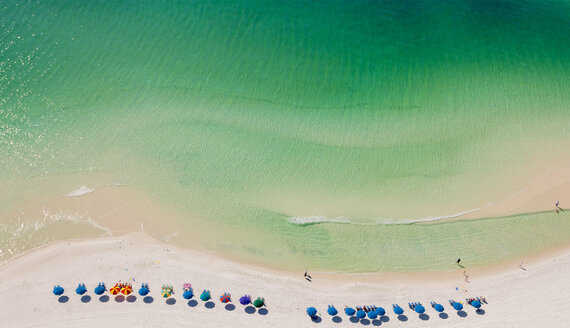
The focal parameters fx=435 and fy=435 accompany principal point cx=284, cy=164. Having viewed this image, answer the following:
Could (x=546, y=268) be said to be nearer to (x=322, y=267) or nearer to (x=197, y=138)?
(x=322, y=267)

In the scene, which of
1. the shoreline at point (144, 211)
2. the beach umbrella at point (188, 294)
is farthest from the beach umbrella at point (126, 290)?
the shoreline at point (144, 211)

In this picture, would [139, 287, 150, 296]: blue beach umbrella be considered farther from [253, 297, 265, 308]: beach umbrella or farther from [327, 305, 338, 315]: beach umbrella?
[327, 305, 338, 315]: beach umbrella

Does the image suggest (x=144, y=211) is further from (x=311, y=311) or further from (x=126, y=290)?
(x=311, y=311)

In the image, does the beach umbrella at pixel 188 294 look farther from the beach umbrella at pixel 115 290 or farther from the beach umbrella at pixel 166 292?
the beach umbrella at pixel 115 290

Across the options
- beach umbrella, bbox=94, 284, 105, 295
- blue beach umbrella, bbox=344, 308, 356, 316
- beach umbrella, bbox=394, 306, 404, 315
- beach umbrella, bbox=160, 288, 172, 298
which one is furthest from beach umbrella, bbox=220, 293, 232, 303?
beach umbrella, bbox=394, 306, 404, 315

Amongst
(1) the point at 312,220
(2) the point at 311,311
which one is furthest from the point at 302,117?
(2) the point at 311,311

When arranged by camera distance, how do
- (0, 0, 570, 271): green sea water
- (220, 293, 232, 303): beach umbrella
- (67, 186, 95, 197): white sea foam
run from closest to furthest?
(220, 293, 232, 303): beach umbrella → (0, 0, 570, 271): green sea water → (67, 186, 95, 197): white sea foam
